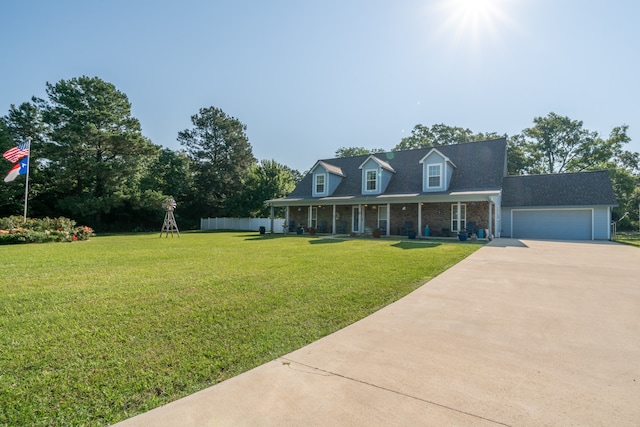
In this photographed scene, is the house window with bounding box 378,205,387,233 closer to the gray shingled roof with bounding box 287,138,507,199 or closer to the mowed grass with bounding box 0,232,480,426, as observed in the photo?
the gray shingled roof with bounding box 287,138,507,199

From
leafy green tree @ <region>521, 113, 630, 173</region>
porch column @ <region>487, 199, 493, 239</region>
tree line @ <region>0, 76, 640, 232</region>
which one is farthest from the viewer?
leafy green tree @ <region>521, 113, 630, 173</region>

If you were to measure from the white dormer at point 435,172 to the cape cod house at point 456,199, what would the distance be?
0.06m

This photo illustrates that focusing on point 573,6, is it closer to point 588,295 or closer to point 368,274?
point 588,295

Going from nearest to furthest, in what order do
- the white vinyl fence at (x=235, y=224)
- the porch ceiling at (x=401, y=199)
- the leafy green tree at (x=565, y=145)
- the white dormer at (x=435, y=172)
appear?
the porch ceiling at (x=401, y=199), the white dormer at (x=435, y=172), the leafy green tree at (x=565, y=145), the white vinyl fence at (x=235, y=224)

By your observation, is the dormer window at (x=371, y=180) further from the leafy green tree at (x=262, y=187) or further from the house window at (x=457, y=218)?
the leafy green tree at (x=262, y=187)

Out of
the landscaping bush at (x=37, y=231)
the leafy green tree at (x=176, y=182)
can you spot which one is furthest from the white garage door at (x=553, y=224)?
the leafy green tree at (x=176, y=182)

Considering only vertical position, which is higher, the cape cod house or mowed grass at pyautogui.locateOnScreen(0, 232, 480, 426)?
the cape cod house

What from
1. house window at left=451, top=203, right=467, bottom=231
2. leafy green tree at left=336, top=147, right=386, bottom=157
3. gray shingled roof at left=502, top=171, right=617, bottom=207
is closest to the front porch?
house window at left=451, top=203, right=467, bottom=231

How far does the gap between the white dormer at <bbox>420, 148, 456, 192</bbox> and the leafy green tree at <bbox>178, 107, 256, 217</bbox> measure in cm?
2061

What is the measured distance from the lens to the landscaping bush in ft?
46.8

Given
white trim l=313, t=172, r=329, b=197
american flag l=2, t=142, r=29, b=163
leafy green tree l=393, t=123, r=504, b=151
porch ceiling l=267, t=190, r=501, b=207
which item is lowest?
porch ceiling l=267, t=190, r=501, b=207

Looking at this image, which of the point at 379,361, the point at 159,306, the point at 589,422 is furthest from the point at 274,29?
the point at 589,422

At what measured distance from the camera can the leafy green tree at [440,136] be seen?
108 ft

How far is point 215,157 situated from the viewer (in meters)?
33.8
